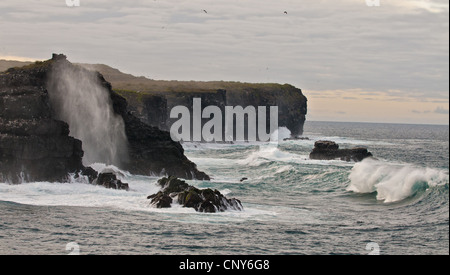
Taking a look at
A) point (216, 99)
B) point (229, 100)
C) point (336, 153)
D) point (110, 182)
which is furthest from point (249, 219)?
point (229, 100)

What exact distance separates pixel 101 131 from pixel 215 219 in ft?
91.6

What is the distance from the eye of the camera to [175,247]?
30.4 metres

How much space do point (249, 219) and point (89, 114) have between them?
95.7ft

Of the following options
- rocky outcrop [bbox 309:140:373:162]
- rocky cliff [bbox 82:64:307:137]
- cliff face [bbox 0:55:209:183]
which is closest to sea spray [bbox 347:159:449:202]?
cliff face [bbox 0:55:209:183]

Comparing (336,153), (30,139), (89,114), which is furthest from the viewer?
(336,153)

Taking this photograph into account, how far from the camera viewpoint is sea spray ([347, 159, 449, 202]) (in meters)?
48.6

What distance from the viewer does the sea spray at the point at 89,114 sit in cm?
5962

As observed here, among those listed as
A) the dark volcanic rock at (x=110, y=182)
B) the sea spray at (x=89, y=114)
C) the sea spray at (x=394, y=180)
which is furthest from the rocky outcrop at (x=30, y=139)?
the sea spray at (x=394, y=180)

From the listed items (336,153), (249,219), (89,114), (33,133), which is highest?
(89,114)

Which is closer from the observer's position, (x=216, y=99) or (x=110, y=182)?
(x=110, y=182)

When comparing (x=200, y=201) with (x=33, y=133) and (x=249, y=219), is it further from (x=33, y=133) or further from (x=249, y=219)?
(x=33, y=133)

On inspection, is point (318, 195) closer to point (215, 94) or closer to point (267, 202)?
point (267, 202)

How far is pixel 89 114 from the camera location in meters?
62.5
